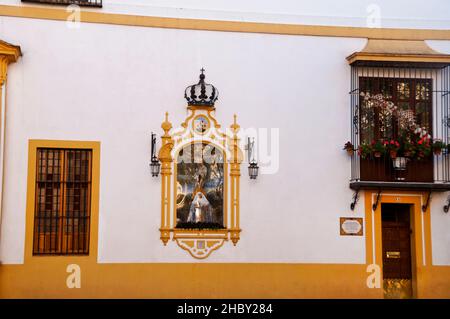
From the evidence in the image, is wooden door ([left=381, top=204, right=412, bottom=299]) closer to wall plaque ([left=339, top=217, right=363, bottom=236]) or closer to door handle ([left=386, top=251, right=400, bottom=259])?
door handle ([left=386, top=251, right=400, bottom=259])

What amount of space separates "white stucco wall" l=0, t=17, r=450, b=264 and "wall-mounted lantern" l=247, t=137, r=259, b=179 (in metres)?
0.20

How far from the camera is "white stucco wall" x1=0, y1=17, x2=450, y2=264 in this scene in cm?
1463

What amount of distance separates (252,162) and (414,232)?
4.03 metres

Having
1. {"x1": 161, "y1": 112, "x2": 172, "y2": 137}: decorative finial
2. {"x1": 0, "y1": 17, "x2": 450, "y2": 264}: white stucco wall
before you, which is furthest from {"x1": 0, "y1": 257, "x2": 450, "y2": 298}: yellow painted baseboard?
{"x1": 161, "y1": 112, "x2": 172, "y2": 137}: decorative finial

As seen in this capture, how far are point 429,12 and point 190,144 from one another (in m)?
6.41

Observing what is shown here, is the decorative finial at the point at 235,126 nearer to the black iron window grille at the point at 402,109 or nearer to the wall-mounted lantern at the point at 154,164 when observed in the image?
the wall-mounted lantern at the point at 154,164

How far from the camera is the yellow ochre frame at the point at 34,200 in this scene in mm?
14336

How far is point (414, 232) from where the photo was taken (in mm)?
15664

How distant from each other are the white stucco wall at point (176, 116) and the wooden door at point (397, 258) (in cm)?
63

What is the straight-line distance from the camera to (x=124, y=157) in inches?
584

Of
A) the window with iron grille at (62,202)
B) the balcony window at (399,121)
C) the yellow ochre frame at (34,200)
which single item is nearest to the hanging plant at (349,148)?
the balcony window at (399,121)

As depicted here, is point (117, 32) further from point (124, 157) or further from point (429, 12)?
point (429, 12)

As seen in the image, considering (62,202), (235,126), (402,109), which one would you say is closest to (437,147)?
(402,109)

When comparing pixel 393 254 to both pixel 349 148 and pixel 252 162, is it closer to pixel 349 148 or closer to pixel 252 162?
pixel 349 148
